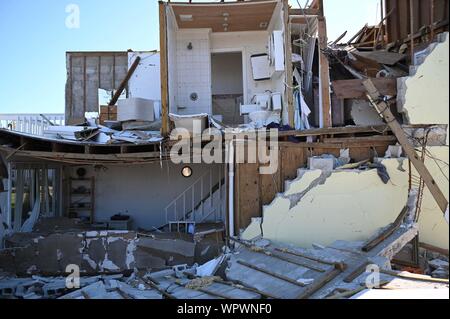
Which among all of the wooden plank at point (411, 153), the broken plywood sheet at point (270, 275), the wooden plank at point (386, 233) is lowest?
the broken plywood sheet at point (270, 275)

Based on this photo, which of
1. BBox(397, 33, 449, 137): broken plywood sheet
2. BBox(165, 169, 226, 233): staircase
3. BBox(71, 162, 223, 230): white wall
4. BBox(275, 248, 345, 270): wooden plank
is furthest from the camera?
BBox(71, 162, 223, 230): white wall

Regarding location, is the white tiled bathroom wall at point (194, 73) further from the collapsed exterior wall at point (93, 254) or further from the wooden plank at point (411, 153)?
the wooden plank at point (411, 153)

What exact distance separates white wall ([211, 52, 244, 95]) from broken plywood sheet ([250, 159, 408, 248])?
241 inches

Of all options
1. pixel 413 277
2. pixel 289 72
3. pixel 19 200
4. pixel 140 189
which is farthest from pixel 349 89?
pixel 19 200

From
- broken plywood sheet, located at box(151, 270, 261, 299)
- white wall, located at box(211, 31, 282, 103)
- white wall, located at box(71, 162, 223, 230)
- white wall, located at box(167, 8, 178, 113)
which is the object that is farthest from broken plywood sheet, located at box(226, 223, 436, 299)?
white wall, located at box(211, 31, 282, 103)

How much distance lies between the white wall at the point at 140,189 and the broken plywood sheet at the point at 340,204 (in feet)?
15.8

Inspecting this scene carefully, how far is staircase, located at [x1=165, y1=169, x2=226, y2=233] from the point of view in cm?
1173

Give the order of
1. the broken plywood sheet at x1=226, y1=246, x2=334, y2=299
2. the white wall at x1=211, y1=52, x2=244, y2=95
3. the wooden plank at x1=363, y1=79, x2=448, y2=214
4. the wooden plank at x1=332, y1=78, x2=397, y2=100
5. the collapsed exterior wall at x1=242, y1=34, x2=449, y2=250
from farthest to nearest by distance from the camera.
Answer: the white wall at x1=211, y1=52, x2=244, y2=95
the wooden plank at x1=332, y1=78, x2=397, y2=100
the collapsed exterior wall at x1=242, y1=34, x2=449, y2=250
the wooden plank at x1=363, y1=79, x2=448, y2=214
the broken plywood sheet at x1=226, y1=246, x2=334, y2=299

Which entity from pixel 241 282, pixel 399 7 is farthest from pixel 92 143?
pixel 399 7

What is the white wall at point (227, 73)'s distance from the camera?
42.6ft

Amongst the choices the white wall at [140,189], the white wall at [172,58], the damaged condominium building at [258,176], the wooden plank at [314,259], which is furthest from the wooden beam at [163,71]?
the wooden plank at [314,259]

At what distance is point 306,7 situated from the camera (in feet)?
33.3

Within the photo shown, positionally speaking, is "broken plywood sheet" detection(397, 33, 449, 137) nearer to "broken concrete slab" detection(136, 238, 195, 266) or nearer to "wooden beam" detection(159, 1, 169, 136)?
"wooden beam" detection(159, 1, 169, 136)
